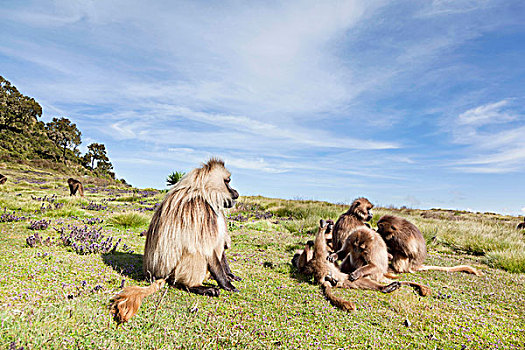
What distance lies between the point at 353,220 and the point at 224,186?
421cm

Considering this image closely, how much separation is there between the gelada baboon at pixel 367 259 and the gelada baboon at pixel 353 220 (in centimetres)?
131

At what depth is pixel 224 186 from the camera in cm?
491

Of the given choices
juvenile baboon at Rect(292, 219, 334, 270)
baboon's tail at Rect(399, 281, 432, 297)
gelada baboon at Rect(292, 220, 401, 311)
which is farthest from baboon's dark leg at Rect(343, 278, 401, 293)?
juvenile baboon at Rect(292, 219, 334, 270)

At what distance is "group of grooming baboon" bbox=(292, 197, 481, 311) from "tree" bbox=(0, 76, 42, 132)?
8628cm

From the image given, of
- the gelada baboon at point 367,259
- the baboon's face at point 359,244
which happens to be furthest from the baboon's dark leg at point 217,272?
the baboon's face at point 359,244

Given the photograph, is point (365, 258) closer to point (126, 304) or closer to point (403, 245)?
point (403, 245)

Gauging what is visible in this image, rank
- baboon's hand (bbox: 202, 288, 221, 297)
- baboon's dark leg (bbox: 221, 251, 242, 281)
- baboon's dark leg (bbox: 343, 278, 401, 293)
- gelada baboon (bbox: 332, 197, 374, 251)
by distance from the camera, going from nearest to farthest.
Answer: baboon's hand (bbox: 202, 288, 221, 297), baboon's dark leg (bbox: 221, 251, 242, 281), baboon's dark leg (bbox: 343, 278, 401, 293), gelada baboon (bbox: 332, 197, 374, 251)

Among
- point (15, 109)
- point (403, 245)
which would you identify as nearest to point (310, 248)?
point (403, 245)

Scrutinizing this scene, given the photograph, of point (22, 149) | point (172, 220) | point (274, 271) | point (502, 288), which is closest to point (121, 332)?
point (172, 220)

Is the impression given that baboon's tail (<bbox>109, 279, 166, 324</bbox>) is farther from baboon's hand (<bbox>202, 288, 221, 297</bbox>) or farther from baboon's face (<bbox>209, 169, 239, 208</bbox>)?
baboon's face (<bbox>209, 169, 239, 208</bbox>)

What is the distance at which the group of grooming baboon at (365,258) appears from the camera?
5246 mm

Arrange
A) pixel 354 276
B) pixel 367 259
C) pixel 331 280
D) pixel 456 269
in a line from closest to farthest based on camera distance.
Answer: pixel 331 280
pixel 354 276
pixel 367 259
pixel 456 269

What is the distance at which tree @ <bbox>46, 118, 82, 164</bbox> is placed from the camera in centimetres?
7838

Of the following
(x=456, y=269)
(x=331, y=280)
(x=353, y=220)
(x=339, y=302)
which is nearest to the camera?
(x=339, y=302)
